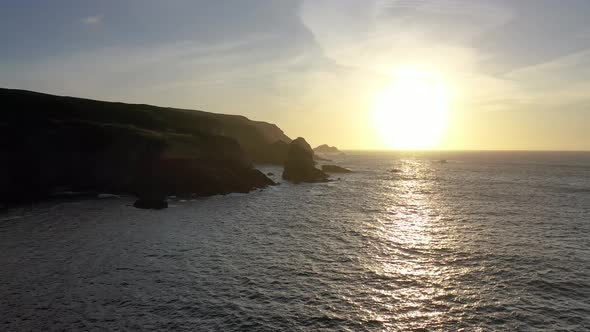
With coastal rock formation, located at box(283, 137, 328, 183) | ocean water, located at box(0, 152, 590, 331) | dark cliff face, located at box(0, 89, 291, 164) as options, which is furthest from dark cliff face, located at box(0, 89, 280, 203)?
coastal rock formation, located at box(283, 137, 328, 183)

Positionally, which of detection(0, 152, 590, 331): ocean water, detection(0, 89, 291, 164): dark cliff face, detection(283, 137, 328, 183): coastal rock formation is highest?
detection(0, 89, 291, 164): dark cliff face

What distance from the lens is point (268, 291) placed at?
26.3 m

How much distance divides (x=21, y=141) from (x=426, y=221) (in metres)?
80.2

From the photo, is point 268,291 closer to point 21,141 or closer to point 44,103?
point 21,141

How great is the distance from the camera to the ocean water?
72.4 feet

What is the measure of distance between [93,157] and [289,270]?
6173cm

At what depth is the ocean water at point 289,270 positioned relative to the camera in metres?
22.1

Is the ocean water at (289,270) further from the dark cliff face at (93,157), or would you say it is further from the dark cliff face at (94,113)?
the dark cliff face at (94,113)

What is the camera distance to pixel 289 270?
31.0 meters

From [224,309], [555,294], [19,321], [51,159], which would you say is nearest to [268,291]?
[224,309]

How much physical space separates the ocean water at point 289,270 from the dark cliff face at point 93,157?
1410cm

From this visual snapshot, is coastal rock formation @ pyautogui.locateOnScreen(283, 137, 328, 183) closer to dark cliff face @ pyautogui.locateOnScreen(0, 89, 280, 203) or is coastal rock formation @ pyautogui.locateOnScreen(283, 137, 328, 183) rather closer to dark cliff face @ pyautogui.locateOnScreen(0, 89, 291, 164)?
dark cliff face @ pyautogui.locateOnScreen(0, 89, 280, 203)

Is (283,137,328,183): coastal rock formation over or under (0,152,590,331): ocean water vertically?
over

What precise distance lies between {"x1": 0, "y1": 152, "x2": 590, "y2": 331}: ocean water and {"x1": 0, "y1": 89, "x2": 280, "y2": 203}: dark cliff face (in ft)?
46.2
